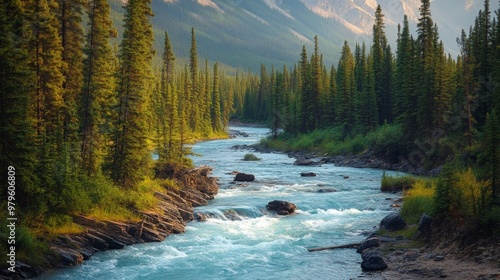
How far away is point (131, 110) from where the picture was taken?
106ft

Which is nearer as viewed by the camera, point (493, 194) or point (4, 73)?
point (493, 194)

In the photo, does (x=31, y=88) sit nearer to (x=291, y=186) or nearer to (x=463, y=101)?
(x=291, y=186)

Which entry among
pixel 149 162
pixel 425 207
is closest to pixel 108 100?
pixel 149 162

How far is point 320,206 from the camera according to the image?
3644 centimetres

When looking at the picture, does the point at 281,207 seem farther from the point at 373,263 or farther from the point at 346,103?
the point at 346,103

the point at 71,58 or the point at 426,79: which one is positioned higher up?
the point at 426,79

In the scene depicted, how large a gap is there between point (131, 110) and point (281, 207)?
41.1 ft

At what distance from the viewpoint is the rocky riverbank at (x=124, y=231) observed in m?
23.0

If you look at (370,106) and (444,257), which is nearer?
(444,257)

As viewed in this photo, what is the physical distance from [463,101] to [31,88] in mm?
43809

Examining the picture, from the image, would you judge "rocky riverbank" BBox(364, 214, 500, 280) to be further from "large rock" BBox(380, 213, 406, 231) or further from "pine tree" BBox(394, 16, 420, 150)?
"pine tree" BBox(394, 16, 420, 150)

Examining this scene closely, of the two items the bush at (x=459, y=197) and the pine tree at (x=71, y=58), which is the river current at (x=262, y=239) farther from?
the pine tree at (x=71, y=58)

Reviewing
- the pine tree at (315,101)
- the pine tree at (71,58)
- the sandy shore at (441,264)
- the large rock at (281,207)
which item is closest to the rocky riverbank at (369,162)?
the pine tree at (315,101)

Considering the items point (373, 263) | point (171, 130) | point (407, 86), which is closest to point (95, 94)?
point (171, 130)
